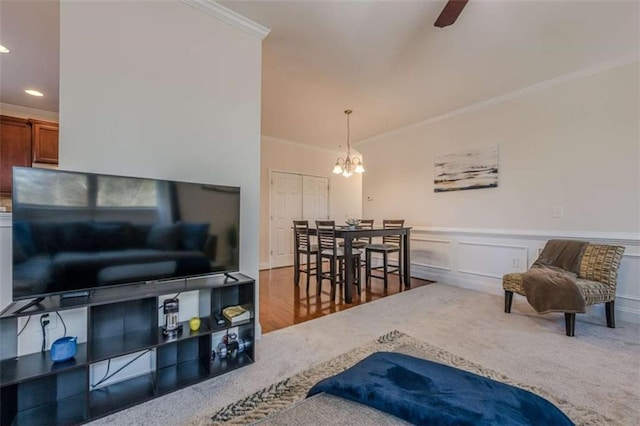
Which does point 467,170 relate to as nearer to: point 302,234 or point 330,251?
point 330,251

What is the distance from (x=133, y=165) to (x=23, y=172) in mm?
553

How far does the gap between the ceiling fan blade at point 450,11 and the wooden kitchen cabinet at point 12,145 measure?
511 cm

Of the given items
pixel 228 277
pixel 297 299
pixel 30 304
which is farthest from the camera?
pixel 297 299

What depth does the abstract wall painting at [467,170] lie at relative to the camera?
3.78 metres

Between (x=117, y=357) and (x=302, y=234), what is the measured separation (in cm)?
268

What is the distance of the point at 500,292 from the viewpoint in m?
3.64

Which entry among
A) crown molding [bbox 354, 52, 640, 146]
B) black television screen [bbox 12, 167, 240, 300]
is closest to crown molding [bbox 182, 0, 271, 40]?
black television screen [bbox 12, 167, 240, 300]

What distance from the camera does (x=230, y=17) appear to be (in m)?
2.20

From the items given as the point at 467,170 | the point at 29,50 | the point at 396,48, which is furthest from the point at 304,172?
the point at 29,50

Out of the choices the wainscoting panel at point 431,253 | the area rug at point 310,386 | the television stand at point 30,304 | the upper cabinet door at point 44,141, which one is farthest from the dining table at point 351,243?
the upper cabinet door at point 44,141

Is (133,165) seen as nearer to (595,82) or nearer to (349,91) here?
(349,91)

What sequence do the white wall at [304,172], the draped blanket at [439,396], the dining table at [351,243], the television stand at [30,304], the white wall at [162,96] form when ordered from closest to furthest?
1. the draped blanket at [439,396]
2. the television stand at [30,304]
3. the white wall at [162,96]
4. the dining table at [351,243]
5. the white wall at [304,172]

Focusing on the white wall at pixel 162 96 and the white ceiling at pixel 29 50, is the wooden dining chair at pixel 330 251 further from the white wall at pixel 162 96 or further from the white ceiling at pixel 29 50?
the white ceiling at pixel 29 50

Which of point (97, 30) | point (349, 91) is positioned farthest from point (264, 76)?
point (97, 30)
